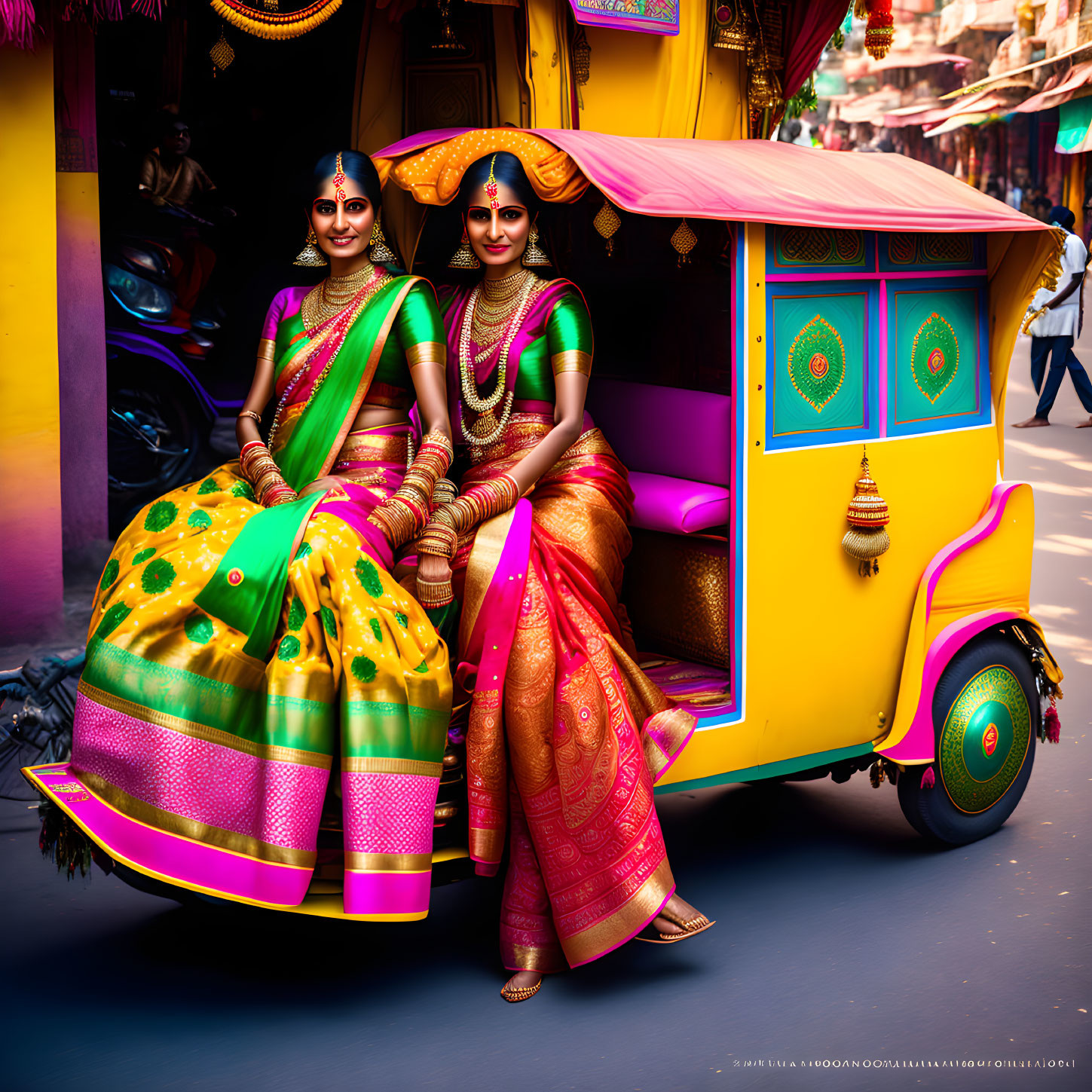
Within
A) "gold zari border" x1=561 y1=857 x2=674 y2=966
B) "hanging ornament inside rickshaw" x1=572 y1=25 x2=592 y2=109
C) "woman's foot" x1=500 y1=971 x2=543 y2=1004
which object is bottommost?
"woman's foot" x1=500 y1=971 x2=543 y2=1004

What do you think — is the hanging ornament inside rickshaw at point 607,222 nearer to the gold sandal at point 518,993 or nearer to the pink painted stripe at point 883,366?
the pink painted stripe at point 883,366

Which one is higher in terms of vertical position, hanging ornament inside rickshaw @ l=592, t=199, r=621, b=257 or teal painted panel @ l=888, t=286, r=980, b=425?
hanging ornament inside rickshaw @ l=592, t=199, r=621, b=257

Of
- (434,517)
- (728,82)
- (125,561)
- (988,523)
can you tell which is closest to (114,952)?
(125,561)

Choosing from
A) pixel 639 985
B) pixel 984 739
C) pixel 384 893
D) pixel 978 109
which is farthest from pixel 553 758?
pixel 978 109

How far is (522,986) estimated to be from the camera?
3719 millimetres

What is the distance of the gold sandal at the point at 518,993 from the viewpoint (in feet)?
12.1

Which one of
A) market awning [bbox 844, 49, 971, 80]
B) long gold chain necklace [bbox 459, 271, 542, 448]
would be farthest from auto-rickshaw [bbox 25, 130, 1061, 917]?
market awning [bbox 844, 49, 971, 80]

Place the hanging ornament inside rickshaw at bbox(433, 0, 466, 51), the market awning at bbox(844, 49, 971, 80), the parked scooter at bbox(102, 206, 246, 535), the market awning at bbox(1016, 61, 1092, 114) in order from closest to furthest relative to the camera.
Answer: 1. the hanging ornament inside rickshaw at bbox(433, 0, 466, 51)
2. the parked scooter at bbox(102, 206, 246, 535)
3. the market awning at bbox(1016, 61, 1092, 114)
4. the market awning at bbox(844, 49, 971, 80)

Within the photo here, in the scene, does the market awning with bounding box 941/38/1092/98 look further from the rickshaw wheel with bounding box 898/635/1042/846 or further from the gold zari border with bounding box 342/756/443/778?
the gold zari border with bounding box 342/756/443/778

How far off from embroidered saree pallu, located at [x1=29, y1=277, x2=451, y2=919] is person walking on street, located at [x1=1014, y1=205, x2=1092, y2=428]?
9.56 metres

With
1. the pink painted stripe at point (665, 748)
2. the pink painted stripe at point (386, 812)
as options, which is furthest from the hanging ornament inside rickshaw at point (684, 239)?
the pink painted stripe at point (386, 812)

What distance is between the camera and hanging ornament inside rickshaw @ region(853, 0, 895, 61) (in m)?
5.95

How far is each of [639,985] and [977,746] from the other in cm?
159

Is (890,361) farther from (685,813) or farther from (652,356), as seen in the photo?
(685,813)
